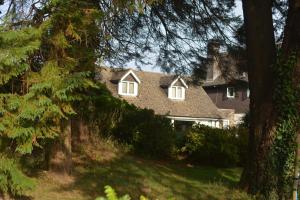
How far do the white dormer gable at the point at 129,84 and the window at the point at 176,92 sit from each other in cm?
366

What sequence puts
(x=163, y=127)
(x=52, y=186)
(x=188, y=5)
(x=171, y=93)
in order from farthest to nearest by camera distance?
1. (x=171, y=93)
2. (x=163, y=127)
3. (x=188, y=5)
4. (x=52, y=186)

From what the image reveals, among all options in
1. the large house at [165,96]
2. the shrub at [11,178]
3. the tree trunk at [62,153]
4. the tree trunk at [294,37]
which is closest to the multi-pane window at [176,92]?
the large house at [165,96]

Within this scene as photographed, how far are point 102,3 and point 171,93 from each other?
30.6m

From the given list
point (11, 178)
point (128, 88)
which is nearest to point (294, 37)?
point (11, 178)

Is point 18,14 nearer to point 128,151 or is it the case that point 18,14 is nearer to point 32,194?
point 32,194

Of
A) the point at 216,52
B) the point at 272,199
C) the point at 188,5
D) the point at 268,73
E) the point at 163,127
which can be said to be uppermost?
the point at 188,5

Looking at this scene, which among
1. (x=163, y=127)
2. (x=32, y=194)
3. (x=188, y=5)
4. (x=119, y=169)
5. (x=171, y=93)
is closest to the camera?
(x=32, y=194)

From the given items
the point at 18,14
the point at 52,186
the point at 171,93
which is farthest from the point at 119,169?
the point at 171,93

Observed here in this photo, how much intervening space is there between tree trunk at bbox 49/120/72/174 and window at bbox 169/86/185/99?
30.5 meters

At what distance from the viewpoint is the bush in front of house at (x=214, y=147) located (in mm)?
17547

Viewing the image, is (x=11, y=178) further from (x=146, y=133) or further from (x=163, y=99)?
(x=163, y=99)

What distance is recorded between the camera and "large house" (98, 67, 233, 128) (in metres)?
38.9

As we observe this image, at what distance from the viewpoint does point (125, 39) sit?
613 inches

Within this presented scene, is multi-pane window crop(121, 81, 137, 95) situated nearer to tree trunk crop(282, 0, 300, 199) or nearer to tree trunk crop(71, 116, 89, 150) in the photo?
tree trunk crop(71, 116, 89, 150)
